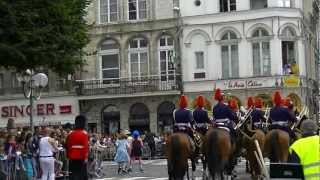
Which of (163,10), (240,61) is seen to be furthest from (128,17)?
(240,61)

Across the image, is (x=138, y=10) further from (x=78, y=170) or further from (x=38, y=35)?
(x=78, y=170)

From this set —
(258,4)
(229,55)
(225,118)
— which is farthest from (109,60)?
(225,118)

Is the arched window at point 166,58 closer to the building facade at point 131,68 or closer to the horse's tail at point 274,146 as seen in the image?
the building facade at point 131,68

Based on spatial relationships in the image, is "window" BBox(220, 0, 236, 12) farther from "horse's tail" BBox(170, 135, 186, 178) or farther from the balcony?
"horse's tail" BBox(170, 135, 186, 178)

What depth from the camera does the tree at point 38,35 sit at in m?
22.5

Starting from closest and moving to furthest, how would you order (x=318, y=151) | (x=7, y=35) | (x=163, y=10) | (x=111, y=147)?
1. (x=318, y=151)
2. (x=7, y=35)
3. (x=111, y=147)
4. (x=163, y=10)

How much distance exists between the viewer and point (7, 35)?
22.7 m

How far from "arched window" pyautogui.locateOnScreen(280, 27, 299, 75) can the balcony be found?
26.7 ft

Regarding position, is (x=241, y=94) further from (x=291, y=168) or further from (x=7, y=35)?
(x=291, y=168)

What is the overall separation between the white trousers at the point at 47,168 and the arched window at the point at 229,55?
107 ft

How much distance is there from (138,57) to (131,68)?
1075 millimetres

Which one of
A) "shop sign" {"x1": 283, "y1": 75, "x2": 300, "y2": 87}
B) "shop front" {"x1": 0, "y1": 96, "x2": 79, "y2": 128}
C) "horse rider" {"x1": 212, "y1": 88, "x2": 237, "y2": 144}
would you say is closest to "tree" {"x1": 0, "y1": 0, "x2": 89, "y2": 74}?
"horse rider" {"x1": 212, "y1": 88, "x2": 237, "y2": 144}

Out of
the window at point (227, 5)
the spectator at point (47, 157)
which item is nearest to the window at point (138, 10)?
the window at point (227, 5)

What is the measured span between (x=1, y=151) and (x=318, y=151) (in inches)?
561
